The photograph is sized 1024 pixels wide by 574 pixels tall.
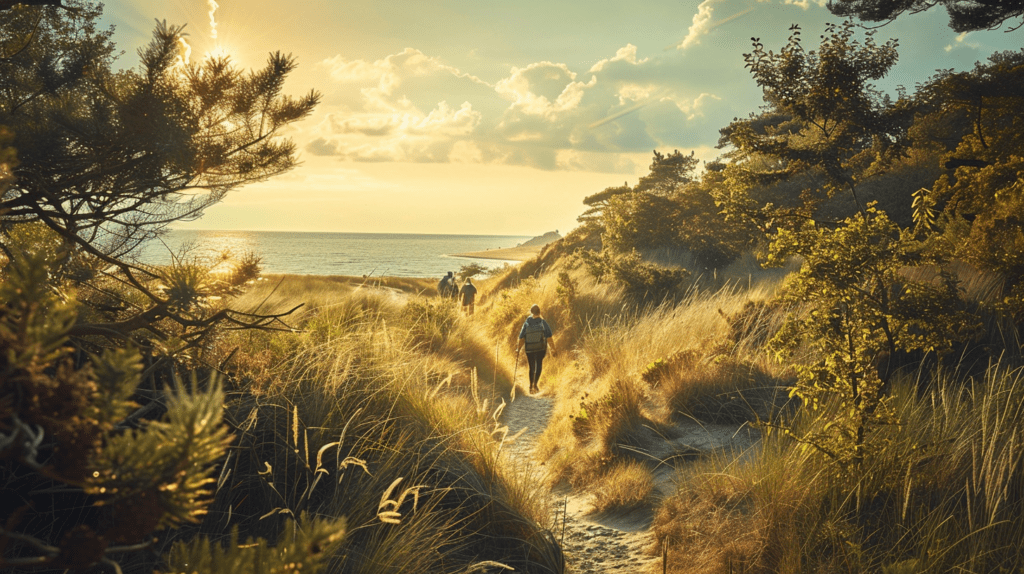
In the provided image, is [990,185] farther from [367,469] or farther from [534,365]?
[367,469]

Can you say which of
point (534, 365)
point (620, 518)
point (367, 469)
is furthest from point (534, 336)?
point (367, 469)

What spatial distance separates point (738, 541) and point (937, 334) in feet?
6.87

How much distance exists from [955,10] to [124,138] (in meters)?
14.3

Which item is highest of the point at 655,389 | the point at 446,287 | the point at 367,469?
the point at 367,469

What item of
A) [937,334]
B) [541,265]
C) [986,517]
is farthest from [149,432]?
[541,265]

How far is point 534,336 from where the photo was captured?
1041cm

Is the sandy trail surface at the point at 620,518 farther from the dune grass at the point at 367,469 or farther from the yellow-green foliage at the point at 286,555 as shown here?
the yellow-green foliage at the point at 286,555

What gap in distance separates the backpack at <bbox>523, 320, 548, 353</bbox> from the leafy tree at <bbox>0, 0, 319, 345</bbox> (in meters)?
6.51

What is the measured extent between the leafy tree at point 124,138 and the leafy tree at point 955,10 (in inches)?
483

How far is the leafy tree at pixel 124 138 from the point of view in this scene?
10.9ft

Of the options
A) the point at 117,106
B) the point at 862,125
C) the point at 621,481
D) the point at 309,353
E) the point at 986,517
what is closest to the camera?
the point at 986,517

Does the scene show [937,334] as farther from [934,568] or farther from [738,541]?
[738,541]

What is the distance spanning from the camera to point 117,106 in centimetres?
349

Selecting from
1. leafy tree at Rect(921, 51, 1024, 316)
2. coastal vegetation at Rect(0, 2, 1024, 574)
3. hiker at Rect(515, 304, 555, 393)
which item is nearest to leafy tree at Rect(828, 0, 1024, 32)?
leafy tree at Rect(921, 51, 1024, 316)
